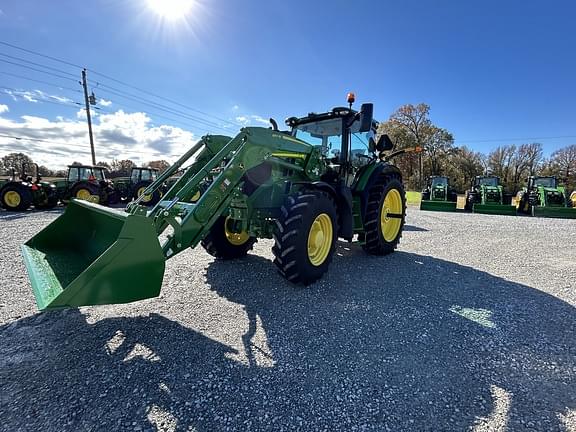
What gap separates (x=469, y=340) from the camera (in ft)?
9.02

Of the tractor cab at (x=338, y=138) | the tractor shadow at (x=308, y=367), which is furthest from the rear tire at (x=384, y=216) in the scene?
the tractor shadow at (x=308, y=367)

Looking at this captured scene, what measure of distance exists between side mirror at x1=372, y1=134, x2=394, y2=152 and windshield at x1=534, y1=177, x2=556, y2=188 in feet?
48.8

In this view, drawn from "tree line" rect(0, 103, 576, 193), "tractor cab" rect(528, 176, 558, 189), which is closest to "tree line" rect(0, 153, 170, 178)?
"tree line" rect(0, 103, 576, 193)

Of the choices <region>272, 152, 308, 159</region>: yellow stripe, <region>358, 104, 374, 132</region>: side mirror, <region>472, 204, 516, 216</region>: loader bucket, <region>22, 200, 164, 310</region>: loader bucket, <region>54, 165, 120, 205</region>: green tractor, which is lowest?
<region>472, 204, 516, 216</region>: loader bucket

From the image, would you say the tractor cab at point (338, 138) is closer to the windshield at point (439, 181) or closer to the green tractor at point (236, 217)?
the green tractor at point (236, 217)

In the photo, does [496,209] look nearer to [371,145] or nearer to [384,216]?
[384,216]

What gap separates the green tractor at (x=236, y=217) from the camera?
2.39 meters

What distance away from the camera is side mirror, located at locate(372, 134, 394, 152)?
5.73 metres

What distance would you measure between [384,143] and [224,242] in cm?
348

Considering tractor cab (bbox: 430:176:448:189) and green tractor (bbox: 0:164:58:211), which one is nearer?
green tractor (bbox: 0:164:58:211)

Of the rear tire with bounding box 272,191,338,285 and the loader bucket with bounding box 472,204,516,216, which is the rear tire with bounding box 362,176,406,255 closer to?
the rear tire with bounding box 272,191,338,285

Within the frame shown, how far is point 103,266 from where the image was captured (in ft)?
7.32

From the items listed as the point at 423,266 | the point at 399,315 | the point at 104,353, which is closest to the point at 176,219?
the point at 104,353

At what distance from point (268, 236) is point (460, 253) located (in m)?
4.06
